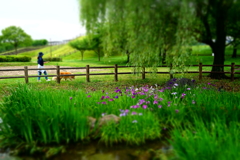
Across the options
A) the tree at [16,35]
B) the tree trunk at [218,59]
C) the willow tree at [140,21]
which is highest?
the tree at [16,35]

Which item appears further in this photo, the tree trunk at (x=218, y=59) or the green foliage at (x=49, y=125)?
the tree trunk at (x=218, y=59)

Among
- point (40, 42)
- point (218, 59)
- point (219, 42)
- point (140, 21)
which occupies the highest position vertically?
point (40, 42)

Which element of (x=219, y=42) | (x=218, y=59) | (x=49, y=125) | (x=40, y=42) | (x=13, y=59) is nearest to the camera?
(x=49, y=125)

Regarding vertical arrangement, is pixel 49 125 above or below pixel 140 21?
below

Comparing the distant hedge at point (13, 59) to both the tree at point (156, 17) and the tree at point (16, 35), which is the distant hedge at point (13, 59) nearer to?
the tree at point (156, 17)

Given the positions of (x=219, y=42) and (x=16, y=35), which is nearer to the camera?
(x=219, y=42)

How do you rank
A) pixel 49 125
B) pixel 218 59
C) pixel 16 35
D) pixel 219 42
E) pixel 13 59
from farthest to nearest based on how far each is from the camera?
pixel 16 35
pixel 13 59
pixel 218 59
pixel 219 42
pixel 49 125

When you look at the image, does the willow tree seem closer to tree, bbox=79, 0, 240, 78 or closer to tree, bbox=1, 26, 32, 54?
tree, bbox=79, 0, 240, 78

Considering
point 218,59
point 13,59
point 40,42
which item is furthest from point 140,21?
point 40,42

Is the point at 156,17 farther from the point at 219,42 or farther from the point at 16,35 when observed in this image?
the point at 16,35

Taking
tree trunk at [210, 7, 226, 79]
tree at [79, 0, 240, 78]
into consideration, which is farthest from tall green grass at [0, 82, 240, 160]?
tree trunk at [210, 7, 226, 79]

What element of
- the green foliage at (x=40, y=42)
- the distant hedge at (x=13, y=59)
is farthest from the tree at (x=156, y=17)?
the green foliage at (x=40, y=42)

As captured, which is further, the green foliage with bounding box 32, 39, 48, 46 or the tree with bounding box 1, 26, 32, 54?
the green foliage with bounding box 32, 39, 48, 46

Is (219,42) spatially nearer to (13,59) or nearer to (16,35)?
A: (13,59)
